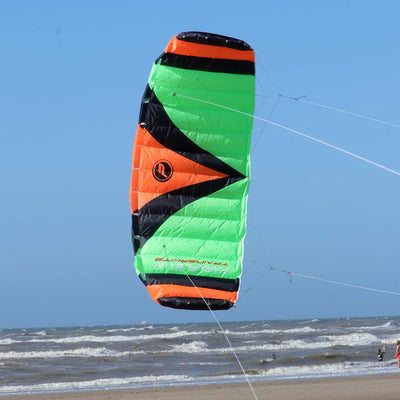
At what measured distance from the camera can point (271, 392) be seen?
699 inches

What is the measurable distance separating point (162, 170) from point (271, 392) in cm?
924

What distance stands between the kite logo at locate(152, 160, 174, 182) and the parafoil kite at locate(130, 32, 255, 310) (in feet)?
0.05

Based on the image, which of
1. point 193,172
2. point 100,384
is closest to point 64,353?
point 100,384

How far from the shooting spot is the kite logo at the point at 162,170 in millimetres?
10391

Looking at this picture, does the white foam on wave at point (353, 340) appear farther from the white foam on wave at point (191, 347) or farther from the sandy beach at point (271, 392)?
the sandy beach at point (271, 392)

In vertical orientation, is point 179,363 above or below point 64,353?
above

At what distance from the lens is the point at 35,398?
17.5 m

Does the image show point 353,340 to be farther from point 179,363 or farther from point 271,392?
point 271,392

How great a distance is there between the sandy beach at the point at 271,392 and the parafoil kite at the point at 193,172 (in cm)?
733

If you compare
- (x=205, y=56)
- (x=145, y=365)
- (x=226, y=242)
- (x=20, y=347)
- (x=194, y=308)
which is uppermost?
(x=205, y=56)

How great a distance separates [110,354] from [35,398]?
14081 millimetres

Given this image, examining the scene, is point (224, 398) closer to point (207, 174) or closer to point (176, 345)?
point (207, 174)

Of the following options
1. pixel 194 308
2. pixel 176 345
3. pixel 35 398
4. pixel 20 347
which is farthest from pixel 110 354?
pixel 194 308

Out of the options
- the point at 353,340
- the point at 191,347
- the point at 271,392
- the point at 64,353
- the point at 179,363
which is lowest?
the point at 353,340
